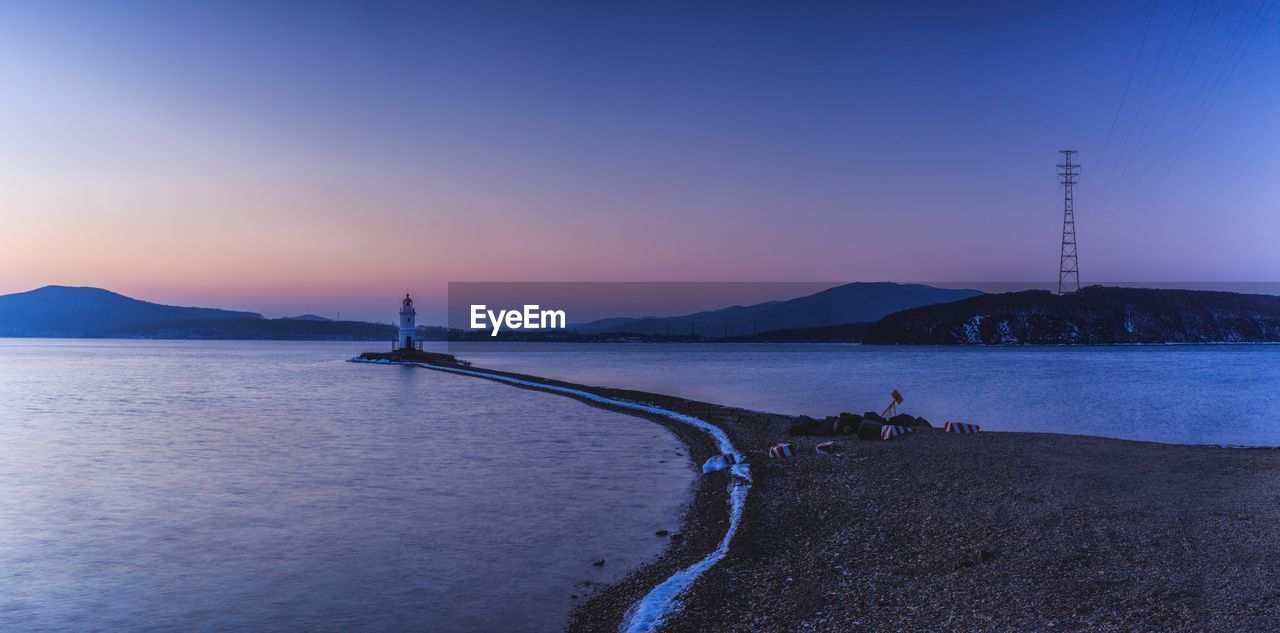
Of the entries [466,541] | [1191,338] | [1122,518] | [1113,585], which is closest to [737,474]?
[466,541]

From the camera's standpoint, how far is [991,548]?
30.4 ft

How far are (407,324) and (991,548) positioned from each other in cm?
9113

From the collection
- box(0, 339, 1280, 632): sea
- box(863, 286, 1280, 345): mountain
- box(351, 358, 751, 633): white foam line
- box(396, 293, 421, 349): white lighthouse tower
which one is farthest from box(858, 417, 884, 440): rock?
box(863, 286, 1280, 345): mountain

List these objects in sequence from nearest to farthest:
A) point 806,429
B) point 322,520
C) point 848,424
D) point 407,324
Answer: point 322,520 → point 848,424 → point 806,429 → point 407,324

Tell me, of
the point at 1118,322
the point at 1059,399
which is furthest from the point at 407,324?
the point at 1118,322

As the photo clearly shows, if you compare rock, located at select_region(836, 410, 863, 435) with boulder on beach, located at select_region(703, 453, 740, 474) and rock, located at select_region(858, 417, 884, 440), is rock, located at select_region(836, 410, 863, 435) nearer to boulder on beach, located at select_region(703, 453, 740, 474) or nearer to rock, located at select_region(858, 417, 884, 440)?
rock, located at select_region(858, 417, 884, 440)

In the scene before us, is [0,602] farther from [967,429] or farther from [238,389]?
[238,389]

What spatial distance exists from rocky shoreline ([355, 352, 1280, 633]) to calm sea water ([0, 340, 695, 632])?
164cm

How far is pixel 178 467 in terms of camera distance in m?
20.0

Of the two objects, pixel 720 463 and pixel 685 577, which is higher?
pixel 685 577

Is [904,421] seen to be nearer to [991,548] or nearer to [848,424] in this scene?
[848,424]

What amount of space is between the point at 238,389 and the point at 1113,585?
183 ft

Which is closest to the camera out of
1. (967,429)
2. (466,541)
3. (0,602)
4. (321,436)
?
(0,602)

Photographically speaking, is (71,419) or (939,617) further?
(71,419)
